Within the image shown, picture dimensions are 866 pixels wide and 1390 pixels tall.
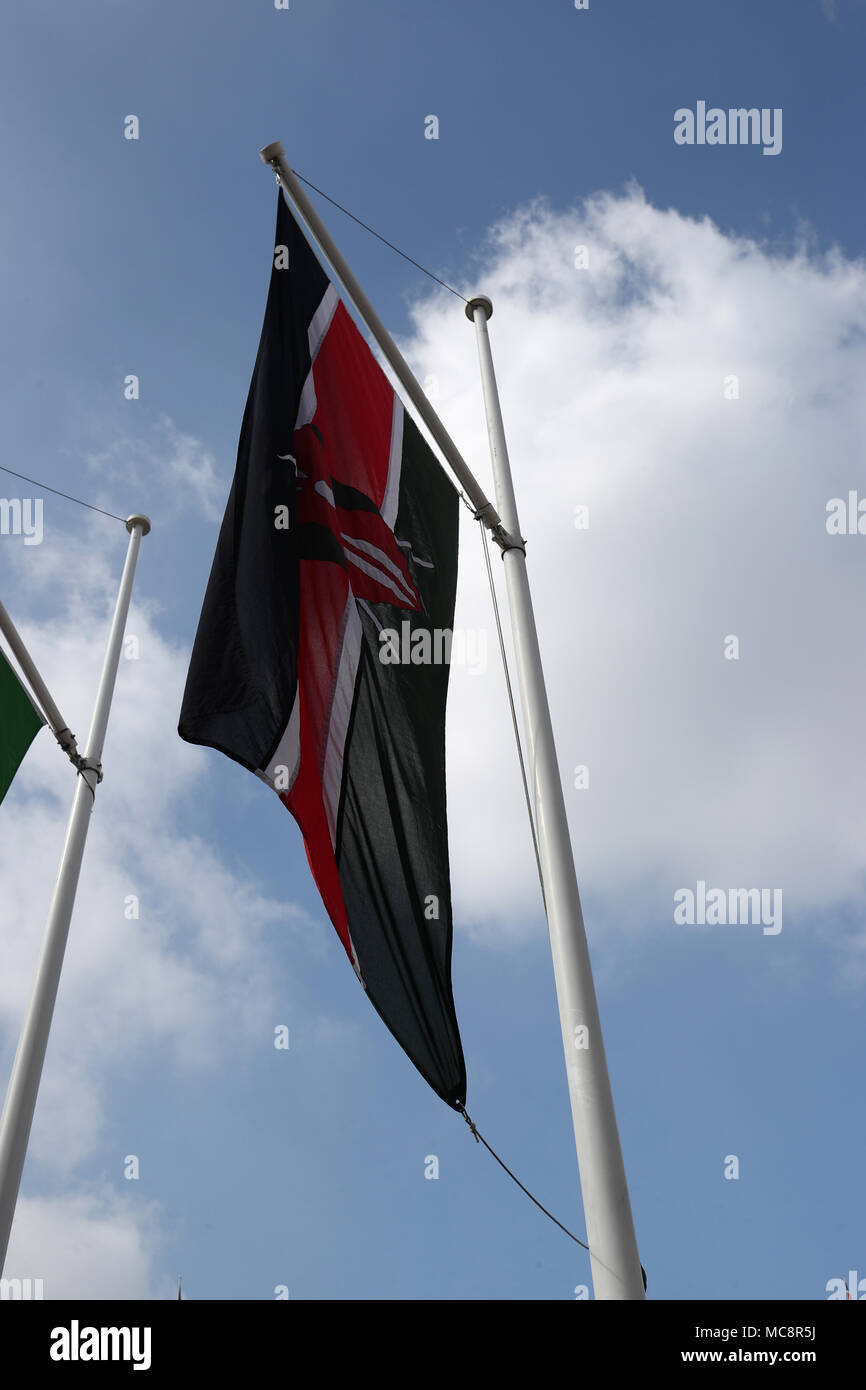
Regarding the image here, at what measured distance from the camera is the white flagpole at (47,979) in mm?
8555

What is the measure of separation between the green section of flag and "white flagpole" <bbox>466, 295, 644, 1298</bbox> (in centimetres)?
612

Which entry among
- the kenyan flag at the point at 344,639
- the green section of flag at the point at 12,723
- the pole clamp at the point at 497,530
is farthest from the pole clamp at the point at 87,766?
the pole clamp at the point at 497,530

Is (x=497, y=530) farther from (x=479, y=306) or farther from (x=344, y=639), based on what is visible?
(x=479, y=306)

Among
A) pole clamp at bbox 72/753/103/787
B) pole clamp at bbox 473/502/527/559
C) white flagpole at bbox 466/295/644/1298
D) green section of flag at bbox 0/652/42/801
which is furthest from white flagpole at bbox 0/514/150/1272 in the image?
pole clamp at bbox 473/502/527/559

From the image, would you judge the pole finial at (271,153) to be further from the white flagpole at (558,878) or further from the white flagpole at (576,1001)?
the white flagpole at (576,1001)

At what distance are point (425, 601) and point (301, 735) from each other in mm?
1428

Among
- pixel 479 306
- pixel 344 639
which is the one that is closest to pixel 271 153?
pixel 479 306

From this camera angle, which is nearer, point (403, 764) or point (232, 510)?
point (403, 764)

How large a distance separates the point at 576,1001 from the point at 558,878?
32.2 inches

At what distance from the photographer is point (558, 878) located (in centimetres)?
654

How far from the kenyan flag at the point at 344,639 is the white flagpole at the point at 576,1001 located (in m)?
0.63
